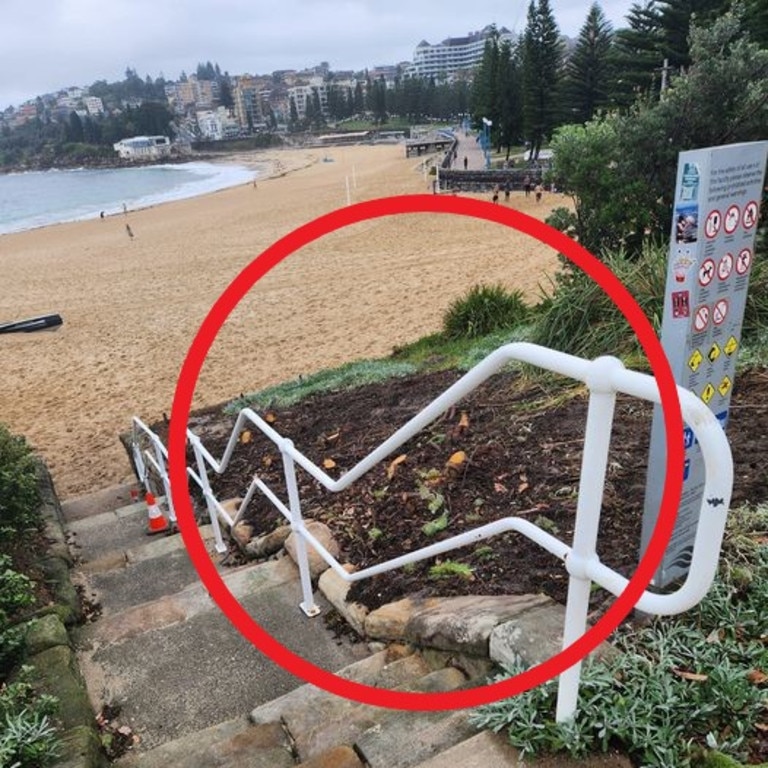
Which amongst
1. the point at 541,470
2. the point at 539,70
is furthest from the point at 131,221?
the point at 541,470

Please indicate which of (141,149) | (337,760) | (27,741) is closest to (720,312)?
(337,760)

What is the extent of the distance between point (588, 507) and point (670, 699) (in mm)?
637

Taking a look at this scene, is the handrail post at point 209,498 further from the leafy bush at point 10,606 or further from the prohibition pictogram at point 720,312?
the prohibition pictogram at point 720,312

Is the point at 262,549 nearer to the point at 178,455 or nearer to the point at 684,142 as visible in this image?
the point at 178,455

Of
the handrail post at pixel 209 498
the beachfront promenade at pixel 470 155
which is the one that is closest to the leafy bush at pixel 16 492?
the handrail post at pixel 209 498

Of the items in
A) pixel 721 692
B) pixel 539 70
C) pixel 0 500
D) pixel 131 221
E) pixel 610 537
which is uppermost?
pixel 539 70

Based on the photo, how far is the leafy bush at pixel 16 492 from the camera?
13.2 ft

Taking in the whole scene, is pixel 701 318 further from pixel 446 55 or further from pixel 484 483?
pixel 446 55

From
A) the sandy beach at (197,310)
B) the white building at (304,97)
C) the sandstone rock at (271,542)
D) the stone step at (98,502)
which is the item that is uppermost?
the white building at (304,97)

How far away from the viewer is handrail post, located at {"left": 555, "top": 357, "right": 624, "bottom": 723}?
4.17 ft

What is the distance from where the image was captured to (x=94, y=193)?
64438mm

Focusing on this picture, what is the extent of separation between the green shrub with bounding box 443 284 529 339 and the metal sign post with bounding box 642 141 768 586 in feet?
20.3

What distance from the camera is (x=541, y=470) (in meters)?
3.47

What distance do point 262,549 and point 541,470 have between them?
175 cm
